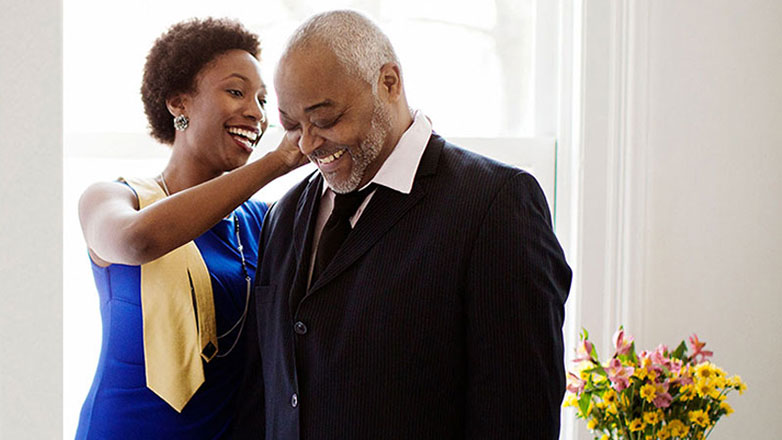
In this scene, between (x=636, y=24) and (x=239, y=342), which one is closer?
(x=239, y=342)

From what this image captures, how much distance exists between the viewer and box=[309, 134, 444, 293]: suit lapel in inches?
47.3

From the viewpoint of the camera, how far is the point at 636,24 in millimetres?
2150

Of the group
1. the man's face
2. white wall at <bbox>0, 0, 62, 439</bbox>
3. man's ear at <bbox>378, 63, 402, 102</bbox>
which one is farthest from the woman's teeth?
white wall at <bbox>0, 0, 62, 439</bbox>

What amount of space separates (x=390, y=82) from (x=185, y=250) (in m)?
0.55

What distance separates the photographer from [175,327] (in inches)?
58.2

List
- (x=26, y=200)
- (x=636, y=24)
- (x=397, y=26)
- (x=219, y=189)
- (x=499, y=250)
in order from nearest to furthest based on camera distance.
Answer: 1. (x=26, y=200)
2. (x=499, y=250)
3. (x=219, y=189)
4. (x=636, y=24)
5. (x=397, y=26)

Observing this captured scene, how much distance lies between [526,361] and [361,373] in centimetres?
24

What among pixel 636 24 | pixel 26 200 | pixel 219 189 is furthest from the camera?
pixel 636 24

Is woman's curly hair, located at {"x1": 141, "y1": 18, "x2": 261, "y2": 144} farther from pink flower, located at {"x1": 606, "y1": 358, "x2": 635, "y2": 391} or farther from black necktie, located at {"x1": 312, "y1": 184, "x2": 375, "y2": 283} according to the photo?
pink flower, located at {"x1": 606, "y1": 358, "x2": 635, "y2": 391}

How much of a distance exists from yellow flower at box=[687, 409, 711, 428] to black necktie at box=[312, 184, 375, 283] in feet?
3.13

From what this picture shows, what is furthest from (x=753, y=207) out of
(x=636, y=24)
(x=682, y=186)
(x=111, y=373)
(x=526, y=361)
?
(x=111, y=373)

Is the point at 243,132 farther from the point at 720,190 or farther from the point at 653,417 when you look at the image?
the point at 720,190

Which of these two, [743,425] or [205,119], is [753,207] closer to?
[743,425]

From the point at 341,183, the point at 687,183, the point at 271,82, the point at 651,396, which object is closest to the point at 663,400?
the point at 651,396
